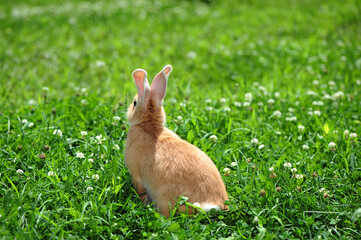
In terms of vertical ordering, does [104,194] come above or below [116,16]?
below

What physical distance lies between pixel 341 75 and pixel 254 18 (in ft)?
13.1

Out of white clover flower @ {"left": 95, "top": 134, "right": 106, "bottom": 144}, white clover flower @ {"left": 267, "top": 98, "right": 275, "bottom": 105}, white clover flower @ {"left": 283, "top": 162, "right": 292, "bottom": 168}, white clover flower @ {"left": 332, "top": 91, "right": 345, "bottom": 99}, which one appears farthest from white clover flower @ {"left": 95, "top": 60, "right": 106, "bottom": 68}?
white clover flower @ {"left": 283, "top": 162, "right": 292, "bottom": 168}

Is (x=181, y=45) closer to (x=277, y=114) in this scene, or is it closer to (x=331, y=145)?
(x=277, y=114)

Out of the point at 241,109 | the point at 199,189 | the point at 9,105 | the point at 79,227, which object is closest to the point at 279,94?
the point at 241,109

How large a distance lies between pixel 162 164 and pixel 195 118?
4.81 ft

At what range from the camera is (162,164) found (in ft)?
10.2

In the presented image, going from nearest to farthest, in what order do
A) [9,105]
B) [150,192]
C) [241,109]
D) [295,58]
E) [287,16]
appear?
[150,192], [241,109], [9,105], [295,58], [287,16]

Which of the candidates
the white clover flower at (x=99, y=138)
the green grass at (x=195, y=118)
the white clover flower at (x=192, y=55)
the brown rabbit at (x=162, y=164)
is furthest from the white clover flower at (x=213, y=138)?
the white clover flower at (x=192, y=55)

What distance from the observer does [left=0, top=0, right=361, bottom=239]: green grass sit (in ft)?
9.64

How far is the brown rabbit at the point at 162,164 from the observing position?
9.82 ft

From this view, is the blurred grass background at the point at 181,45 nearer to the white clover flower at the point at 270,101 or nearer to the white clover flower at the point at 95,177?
the white clover flower at the point at 270,101

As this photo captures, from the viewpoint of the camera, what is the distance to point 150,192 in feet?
10.6

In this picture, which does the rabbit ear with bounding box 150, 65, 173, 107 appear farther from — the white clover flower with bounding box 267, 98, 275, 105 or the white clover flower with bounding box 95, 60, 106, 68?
the white clover flower with bounding box 95, 60, 106, 68

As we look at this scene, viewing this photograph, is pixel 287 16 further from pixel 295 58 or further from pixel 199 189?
pixel 199 189
